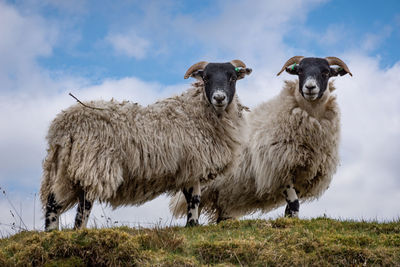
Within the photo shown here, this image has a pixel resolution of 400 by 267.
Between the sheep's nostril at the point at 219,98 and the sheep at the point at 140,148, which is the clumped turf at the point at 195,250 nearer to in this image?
the sheep at the point at 140,148

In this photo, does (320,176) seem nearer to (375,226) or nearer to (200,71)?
(375,226)

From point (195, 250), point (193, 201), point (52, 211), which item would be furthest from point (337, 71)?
point (52, 211)

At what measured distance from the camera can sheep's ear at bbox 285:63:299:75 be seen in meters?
10.8

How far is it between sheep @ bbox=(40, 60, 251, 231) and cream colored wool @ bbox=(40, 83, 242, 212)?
2cm

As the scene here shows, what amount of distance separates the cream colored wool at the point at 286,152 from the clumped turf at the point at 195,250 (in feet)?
11.4

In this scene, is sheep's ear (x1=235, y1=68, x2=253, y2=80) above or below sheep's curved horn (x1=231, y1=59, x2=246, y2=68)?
below

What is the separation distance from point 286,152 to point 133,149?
357 cm

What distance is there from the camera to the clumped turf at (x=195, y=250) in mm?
6074

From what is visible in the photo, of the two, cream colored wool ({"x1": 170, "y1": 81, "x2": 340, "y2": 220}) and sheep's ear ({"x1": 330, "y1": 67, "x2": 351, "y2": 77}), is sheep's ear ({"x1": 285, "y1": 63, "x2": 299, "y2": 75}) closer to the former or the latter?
cream colored wool ({"x1": 170, "y1": 81, "x2": 340, "y2": 220})

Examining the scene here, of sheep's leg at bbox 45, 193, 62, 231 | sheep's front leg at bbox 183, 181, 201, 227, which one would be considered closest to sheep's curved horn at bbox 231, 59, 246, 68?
sheep's front leg at bbox 183, 181, 201, 227

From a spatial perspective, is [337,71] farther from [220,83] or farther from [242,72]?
[220,83]

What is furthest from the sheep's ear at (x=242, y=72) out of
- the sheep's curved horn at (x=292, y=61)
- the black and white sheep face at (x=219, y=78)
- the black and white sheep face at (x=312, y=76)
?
the sheep's curved horn at (x=292, y=61)

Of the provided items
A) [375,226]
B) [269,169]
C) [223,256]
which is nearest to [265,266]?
[223,256]

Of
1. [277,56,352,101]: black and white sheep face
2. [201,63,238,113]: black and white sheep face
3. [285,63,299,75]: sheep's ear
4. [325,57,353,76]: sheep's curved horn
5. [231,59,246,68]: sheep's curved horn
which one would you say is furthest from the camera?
[325,57,353,76]: sheep's curved horn
